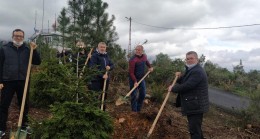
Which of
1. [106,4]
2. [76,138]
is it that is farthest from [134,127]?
[106,4]

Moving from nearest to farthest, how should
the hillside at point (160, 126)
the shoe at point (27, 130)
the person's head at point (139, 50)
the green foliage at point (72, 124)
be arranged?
the green foliage at point (72, 124)
the shoe at point (27, 130)
the hillside at point (160, 126)
the person's head at point (139, 50)

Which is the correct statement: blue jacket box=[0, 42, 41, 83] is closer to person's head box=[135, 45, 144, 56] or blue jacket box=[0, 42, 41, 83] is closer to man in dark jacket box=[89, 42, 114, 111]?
man in dark jacket box=[89, 42, 114, 111]

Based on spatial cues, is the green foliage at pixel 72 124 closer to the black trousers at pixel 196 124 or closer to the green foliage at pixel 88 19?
the black trousers at pixel 196 124

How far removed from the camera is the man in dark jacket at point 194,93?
514cm

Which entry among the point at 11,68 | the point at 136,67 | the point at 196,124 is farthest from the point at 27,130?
the point at 136,67

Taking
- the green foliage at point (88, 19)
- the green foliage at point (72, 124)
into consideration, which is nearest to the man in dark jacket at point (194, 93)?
the green foliage at point (72, 124)

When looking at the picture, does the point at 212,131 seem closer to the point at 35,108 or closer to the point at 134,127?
the point at 134,127

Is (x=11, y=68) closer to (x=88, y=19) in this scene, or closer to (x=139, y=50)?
(x=139, y=50)

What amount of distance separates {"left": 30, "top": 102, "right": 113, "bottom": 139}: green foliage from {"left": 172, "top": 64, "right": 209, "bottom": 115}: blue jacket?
160 cm

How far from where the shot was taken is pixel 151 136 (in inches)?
243

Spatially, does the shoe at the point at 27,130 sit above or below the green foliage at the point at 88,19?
below

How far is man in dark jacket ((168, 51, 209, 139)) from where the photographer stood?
5.14 metres

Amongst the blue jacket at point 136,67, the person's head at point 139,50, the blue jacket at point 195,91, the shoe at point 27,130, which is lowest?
the shoe at point 27,130

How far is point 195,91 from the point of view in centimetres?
521
